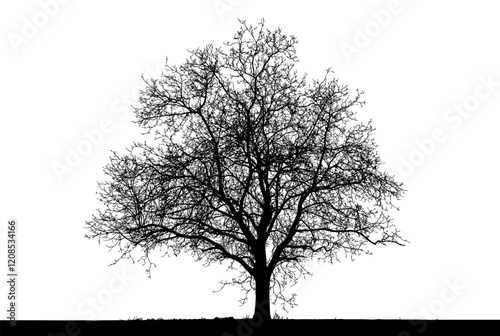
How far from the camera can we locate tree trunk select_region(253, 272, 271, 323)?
22188 millimetres

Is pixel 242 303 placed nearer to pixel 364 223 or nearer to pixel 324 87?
pixel 364 223

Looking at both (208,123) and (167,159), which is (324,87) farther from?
(167,159)

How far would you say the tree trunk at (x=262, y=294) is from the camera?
22188 mm

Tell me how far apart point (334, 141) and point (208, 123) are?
14.1 ft

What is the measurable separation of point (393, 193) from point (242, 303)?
635cm

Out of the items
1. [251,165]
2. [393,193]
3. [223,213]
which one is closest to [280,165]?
[251,165]

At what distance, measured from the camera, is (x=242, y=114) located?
22828mm

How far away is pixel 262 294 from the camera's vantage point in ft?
74.0
